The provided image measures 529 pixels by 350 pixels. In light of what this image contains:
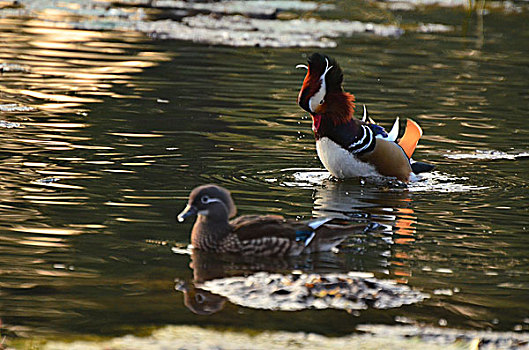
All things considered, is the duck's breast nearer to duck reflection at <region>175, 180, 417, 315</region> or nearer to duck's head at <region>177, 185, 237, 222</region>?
duck reflection at <region>175, 180, 417, 315</region>

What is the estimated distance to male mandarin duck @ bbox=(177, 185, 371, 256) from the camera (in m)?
7.63

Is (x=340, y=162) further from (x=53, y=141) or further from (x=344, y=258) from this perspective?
(x=53, y=141)

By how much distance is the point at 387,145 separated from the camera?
10727mm

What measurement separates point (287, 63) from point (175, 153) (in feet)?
27.7

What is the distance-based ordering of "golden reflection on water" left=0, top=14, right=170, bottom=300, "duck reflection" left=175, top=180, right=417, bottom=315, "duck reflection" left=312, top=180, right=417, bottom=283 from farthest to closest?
"duck reflection" left=312, top=180, right=417, bottom=283 < "golden reflection on water" left=0, top=14, right=170, bottom=300 < "duck reflection" left=175, top=180, right=417, bottom=315

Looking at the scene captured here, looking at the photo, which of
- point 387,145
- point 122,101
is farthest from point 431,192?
point 122,101

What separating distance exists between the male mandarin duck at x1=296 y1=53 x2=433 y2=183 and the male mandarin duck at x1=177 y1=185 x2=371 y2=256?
284 cm

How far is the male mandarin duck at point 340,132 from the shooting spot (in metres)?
10.4

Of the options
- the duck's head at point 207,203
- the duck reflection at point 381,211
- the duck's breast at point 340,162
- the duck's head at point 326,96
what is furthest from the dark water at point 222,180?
the duck's head at point 326,96

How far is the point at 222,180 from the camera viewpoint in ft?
34.2

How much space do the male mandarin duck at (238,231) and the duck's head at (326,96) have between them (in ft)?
9.43

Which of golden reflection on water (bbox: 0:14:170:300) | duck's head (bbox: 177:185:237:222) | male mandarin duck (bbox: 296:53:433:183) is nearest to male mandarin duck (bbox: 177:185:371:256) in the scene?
duck's head (bbox: 177:185:237:222)

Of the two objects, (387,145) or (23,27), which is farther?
(23,27)

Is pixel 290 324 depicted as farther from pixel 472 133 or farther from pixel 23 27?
pixel 23 27
